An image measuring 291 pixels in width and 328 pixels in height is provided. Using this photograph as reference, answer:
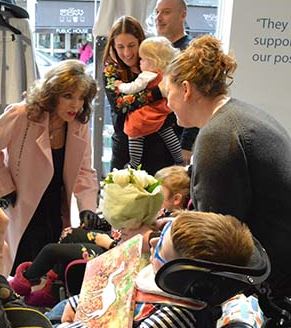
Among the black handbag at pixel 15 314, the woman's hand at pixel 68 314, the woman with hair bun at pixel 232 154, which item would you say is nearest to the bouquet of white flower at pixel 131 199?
the woman with hair bun at pixel 232 154

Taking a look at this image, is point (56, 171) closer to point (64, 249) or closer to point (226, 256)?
point (64, 249)

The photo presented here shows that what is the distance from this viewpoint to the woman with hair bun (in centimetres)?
144

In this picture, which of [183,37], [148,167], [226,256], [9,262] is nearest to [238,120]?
[226,256]

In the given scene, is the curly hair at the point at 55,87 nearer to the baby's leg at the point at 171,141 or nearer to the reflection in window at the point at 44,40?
the baby's leg at the point at 171,141

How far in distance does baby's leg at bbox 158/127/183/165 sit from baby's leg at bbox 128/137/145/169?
0.39 ft

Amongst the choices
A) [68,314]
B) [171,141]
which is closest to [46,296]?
[68,314]

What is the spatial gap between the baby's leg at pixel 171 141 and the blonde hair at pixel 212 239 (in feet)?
5.36

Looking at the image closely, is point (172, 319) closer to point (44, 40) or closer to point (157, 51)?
point (157, 51)

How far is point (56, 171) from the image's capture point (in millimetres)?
2354

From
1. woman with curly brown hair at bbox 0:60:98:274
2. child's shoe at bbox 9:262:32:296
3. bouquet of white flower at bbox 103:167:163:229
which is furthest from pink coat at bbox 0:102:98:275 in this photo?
bouquet of white flower at bbox 103:167:163:229

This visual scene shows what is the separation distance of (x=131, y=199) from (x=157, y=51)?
1.26m

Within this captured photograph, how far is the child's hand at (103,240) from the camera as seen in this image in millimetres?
1924

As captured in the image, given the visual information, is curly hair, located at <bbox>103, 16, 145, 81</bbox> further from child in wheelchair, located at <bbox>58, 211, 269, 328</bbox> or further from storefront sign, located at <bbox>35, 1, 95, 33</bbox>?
child in wheelchair, located at <bbox>58, 211, 269, 328</bbox>

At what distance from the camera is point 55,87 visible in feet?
7.07
